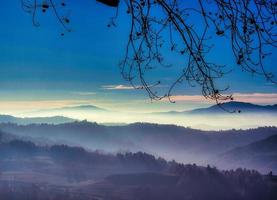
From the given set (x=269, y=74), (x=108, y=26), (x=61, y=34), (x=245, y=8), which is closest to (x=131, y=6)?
(x=108, y=26)

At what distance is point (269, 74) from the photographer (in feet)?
17.4

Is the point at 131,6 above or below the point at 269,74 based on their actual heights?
above

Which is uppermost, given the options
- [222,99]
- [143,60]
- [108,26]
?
[108,26]

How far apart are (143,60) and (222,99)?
942mm

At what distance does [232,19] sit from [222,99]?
83cm

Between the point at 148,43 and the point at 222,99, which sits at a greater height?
the point at 148,43

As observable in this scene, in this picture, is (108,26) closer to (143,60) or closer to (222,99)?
(143,60)

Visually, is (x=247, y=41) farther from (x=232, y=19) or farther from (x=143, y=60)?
(x=143, y=60)

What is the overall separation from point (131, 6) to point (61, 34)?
0.81 meters

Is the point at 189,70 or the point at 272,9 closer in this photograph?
the point at 272,9

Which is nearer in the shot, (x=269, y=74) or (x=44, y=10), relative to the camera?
(x=44, y=10)

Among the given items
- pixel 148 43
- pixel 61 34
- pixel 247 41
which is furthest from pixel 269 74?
pixel 61 34

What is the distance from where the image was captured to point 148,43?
214 inches

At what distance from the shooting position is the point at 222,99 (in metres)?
5.30
